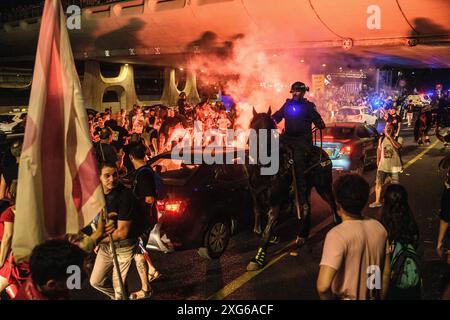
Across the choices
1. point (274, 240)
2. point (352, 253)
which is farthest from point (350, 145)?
point (352, 253)

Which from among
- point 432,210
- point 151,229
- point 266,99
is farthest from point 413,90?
point 151,229

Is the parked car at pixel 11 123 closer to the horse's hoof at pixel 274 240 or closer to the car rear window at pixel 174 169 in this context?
the car rear window at pixel 174 169

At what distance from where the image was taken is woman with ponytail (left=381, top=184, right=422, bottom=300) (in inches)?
133

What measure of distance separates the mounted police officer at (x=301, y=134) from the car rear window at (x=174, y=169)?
1625mm

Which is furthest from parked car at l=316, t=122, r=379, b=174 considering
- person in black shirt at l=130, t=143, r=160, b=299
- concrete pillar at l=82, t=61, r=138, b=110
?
concrete pillar at l=82, t=61, r=138, b=110

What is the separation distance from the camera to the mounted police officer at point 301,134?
6930 mm

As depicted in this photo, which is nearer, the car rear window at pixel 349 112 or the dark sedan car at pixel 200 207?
the dark sedan car at pixel 200 207

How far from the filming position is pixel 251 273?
19.5 ft

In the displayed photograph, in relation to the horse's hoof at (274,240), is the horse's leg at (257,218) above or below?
above

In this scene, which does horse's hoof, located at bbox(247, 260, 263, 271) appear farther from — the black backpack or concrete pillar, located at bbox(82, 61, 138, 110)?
concrete pillar, located at bbox(82, 61, 138, 110)

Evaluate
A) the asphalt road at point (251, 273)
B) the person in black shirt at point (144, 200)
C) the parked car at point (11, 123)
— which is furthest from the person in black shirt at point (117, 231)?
the parked car at point (11, 123)

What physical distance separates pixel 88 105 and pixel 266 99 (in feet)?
49.2

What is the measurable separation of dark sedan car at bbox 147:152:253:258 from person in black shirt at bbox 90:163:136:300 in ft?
4.57

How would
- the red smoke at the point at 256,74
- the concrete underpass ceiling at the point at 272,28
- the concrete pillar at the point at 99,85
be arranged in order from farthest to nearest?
the concrete pillar at the point at 99,85, the red smoke at the point at 256,74, the concrete underpass ceiling at the point at 272,28
